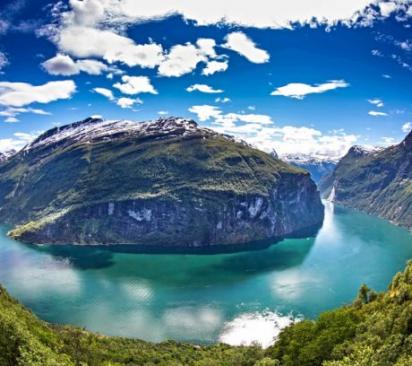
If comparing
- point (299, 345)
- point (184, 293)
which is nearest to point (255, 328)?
point (184, 293)

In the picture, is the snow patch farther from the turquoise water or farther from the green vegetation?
the green vegetation

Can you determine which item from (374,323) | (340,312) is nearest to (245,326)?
(340,312)

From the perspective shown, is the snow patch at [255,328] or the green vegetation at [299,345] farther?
the snow patch at [255,328]

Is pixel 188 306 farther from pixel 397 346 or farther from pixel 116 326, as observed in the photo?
pixel 397 346

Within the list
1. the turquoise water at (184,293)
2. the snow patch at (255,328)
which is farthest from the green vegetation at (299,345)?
the turquoise water at (184,293)

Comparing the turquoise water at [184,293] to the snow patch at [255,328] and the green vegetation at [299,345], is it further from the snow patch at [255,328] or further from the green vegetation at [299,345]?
the green vegetation at [299,345]

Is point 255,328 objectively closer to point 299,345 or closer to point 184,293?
point 184,293
